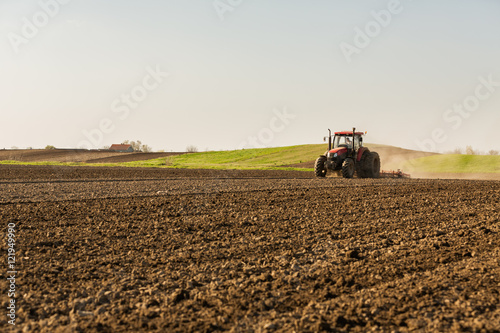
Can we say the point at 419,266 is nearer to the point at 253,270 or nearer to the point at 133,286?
the point at 253,270

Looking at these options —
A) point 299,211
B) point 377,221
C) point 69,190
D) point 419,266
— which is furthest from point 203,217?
point 69,190

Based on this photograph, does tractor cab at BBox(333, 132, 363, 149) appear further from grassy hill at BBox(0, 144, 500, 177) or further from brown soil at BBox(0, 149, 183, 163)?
brown soil at BBox(0, 149, 183, 163)

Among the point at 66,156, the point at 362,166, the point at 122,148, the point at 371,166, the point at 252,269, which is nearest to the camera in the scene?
the point at 252,269

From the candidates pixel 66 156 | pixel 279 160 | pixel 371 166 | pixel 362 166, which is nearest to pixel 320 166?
pixel 362 166

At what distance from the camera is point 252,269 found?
579 centimetres

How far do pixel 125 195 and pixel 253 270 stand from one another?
9.24m

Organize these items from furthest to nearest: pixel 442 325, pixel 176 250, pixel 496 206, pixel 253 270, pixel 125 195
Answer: pixel 125 195 < pixel 496 206 < pixel 176 250 < pixel 253 270 < pixel 442 325

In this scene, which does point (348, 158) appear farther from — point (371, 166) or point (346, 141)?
point (371, 166)

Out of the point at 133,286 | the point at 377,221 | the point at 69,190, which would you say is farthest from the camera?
the point at 69,190

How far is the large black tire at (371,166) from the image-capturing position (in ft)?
77.0


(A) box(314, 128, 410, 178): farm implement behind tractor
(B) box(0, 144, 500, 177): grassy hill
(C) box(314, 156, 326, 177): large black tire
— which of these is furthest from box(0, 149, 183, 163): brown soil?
(A) box(314, 128, 410, 178): farm implement behind tractor

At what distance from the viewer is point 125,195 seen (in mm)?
14188

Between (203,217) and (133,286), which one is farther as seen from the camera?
(203,217)

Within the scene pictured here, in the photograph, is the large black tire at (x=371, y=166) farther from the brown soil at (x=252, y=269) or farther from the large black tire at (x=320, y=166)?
the brown soil at (x=252, y=269)
